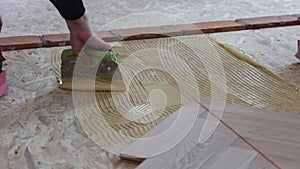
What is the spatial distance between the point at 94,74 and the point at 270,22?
3.59 feet

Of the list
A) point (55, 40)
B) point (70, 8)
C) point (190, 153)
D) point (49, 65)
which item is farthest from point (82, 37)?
point (190, 153)

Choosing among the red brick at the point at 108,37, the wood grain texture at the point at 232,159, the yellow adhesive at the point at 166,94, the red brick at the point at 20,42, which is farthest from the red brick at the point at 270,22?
the wood grain texture at the point at 232,159

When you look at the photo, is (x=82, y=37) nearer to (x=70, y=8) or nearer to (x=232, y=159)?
(x=70, y=8)

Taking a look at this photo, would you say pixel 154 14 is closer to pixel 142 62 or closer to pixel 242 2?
pixel 242 2

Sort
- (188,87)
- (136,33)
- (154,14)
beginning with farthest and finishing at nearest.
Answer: (154,14), (136,33), (188,87)

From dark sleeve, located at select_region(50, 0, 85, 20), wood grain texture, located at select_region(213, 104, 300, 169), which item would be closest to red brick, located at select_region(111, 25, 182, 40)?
dark sleeve, located at select_region(50, 0, 85, 20)

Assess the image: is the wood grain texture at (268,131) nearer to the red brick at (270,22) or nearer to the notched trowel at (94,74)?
the notched trowel at (94,74)

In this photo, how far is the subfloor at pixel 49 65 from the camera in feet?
4.66

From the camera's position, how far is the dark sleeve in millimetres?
1812

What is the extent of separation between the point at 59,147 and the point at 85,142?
0.27 ft

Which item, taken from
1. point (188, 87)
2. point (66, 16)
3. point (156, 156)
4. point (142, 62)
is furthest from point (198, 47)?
point (156, 156)

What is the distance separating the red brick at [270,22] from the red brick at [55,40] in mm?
931

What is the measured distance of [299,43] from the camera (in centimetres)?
205

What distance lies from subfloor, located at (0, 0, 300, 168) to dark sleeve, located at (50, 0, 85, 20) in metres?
0.29
